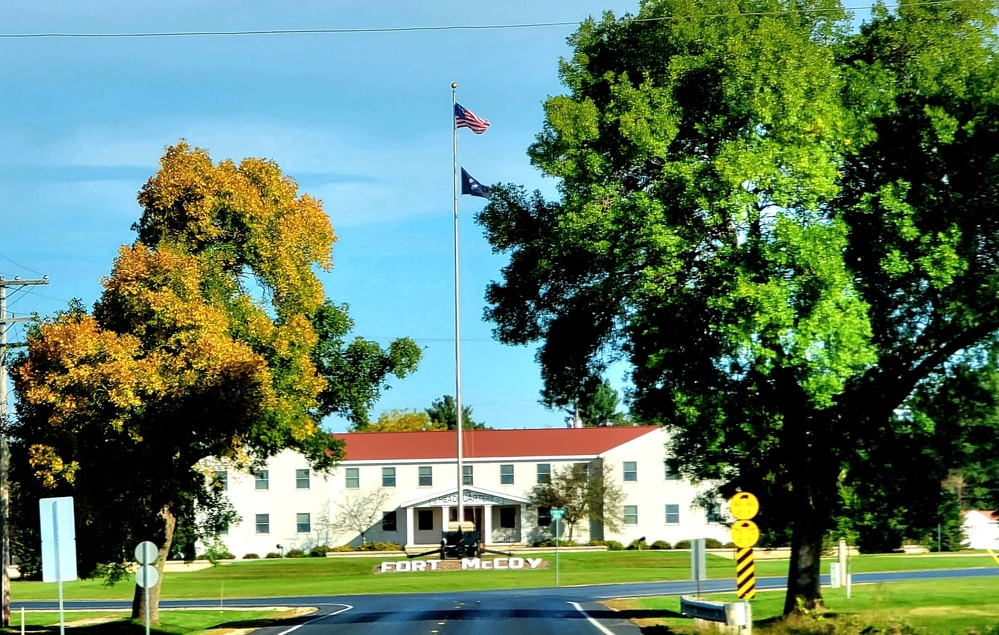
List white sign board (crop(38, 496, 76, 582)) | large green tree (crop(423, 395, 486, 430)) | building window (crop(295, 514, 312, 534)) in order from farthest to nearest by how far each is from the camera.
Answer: large green tree (crop(423, 395, 486, 430)) → building window (crop(295, 514, 312, 534)) → white sign board (crop(38, 496, 76, 582))

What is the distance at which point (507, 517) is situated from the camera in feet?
295

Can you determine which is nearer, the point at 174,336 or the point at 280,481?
the point at 174,336

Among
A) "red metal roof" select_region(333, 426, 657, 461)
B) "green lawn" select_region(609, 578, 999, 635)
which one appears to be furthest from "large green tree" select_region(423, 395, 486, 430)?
"green lawn" select_region(609, 578, 999, 635)

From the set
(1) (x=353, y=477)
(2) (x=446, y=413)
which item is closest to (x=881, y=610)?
(1) (x=353, y=477)

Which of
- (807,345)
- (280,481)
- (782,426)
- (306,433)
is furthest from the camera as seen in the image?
(280,481)

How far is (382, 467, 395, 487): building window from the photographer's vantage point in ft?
297

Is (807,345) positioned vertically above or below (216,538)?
above

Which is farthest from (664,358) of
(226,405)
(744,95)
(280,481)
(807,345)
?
(280,481)

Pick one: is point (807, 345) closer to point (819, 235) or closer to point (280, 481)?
point (819, 235)

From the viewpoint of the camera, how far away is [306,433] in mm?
34281

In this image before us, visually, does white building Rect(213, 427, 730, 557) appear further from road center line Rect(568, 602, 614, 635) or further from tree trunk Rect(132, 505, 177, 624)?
tree trunk Rect(132, 505, 177, 624)

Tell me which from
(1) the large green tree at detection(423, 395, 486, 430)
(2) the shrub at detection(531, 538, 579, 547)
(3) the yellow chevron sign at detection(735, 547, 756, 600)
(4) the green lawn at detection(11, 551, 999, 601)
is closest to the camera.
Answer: (3) the yellow chevron sign at detection(735, 547, 756, 600)

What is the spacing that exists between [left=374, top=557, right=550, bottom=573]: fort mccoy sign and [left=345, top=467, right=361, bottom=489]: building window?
57.7ft

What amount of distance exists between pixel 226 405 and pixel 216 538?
6405mm
